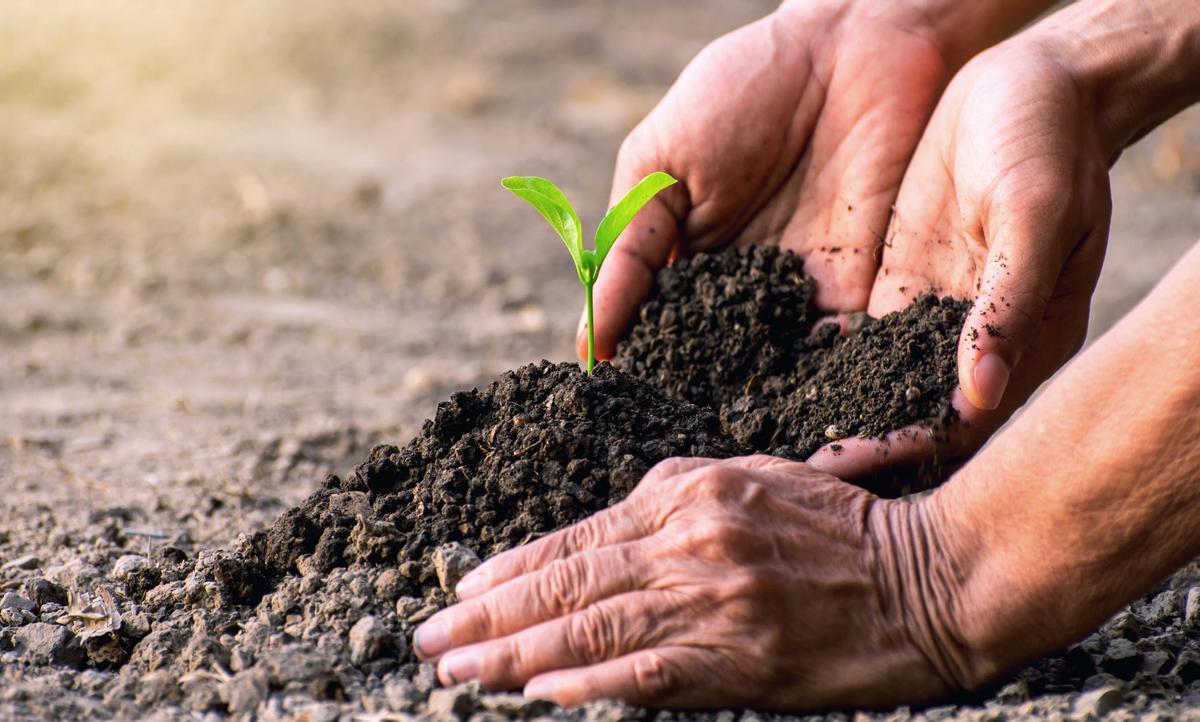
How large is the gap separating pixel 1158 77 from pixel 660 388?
3.98 ft

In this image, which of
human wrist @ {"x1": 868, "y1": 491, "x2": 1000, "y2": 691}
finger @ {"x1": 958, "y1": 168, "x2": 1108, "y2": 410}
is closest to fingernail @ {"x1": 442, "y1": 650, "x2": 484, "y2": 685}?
human wrist @ {"x1": 868, "y1": 491, "x2": 1000, "y2": 691}


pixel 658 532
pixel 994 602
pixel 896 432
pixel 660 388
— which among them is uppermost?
pixel 660 388

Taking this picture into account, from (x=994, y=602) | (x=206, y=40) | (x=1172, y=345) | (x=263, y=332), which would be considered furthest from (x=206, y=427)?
(x=206, y=40)

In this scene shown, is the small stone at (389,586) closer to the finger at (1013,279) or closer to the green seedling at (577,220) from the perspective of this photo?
the green seedling at (577,220)

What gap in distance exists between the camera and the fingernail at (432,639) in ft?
5.68

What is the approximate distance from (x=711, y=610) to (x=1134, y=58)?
1.56 metres

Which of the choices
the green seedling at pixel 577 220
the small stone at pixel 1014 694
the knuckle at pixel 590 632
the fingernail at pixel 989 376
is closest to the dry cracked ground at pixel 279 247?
the small stone at pixel 1014 694

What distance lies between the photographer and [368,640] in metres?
1.77

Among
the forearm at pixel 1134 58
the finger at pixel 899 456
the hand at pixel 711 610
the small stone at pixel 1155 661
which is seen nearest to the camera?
the hand at pixel 711 610

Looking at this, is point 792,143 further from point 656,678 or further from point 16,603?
point 16,603

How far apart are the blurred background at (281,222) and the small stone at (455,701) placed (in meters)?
1.06

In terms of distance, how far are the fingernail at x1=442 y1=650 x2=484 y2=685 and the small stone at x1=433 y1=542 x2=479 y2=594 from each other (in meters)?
0.16

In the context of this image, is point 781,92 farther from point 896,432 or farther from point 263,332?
point 263,332

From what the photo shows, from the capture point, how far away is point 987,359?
2055mm
